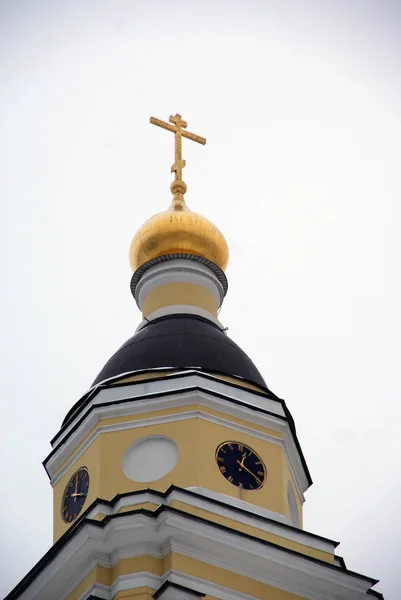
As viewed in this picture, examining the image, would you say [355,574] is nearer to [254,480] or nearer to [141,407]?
[254,480]

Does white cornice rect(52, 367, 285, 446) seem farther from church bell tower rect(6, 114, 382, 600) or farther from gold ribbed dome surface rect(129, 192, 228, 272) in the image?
gold ribbed dome surface rect(129, 192, 228, 272)

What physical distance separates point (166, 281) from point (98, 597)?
824 cm

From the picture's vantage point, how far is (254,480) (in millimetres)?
29312

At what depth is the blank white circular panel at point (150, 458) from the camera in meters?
29.2

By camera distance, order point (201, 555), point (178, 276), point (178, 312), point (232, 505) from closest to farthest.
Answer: point (201, 555) → point (232, 505) → point (178, 312) → point (178, 276)

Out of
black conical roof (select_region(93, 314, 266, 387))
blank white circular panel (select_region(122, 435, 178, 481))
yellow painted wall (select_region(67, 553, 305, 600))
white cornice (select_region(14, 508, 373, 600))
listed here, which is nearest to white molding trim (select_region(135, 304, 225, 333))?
black conical roof (select_region(93, 314, 266, 387))

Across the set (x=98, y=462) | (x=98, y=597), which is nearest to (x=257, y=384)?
(x=98, y=462)

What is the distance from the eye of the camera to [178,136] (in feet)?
119

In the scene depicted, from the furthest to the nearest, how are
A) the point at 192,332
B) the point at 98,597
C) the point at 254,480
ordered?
1. the point at 192,332
2. the point at 254,480
3. the point at 98,597

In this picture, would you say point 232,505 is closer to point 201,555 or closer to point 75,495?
point 201,555

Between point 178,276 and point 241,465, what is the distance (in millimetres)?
5506

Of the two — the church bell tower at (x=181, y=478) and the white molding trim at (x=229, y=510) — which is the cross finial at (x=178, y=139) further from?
the white molding trim at (x=229, y=510)

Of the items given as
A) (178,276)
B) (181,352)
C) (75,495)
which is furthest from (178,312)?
(75,495)

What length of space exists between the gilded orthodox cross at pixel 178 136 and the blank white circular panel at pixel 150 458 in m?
8.07
